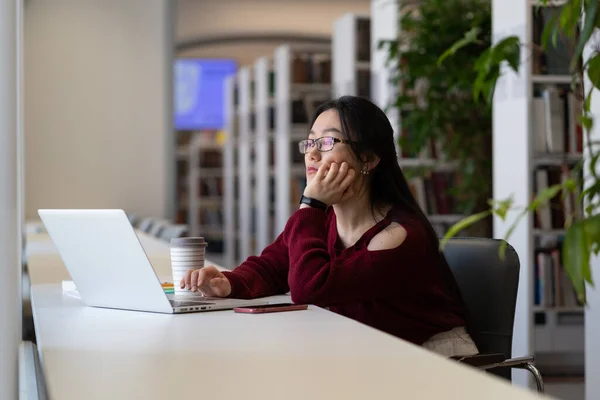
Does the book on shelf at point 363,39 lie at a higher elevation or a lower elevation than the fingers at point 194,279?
higher

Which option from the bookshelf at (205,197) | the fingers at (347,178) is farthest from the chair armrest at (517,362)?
the bookshelf at (205,197)

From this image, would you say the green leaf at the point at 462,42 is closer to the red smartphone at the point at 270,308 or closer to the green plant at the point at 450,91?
the red smartphone at the point at 270,308

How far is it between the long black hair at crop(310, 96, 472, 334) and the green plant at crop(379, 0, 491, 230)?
2.89 m

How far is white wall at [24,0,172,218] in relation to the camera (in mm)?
7660

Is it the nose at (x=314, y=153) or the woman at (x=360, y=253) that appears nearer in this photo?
the woman at (x=360, y=253)

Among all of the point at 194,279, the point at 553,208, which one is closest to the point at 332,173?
the point at 194,279

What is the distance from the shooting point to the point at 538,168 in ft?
16.6

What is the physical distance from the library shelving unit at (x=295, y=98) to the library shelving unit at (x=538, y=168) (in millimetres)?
3581

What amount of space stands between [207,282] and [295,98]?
21.1 ft

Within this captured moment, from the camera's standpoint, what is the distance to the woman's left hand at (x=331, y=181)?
218 centimetres

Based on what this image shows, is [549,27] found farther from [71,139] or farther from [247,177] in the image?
[247,177]

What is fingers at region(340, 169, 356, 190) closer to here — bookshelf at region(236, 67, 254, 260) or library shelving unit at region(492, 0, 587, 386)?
library shelving unit at region(492, 0, 587, 386)

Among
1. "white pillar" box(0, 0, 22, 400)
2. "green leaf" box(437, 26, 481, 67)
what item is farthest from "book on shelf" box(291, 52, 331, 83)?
"white pillar" box(0, 0, 22, 400)

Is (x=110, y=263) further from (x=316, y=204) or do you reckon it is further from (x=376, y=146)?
(x=376, y=146)
